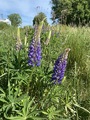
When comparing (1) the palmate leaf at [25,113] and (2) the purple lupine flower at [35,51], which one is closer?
(1) the palmate leaf at [25,113]

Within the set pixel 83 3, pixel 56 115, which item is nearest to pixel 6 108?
pixel 56 115

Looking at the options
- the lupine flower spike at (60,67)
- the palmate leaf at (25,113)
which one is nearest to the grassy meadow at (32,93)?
the palmate leaf at (25,113)

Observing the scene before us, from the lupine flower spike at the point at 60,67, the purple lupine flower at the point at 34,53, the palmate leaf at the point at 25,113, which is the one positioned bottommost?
the palmate leaf at the point at 25,113

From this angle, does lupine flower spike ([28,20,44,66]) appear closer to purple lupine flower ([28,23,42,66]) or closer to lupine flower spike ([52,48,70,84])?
purple lupine flower ([28,23,42,66])

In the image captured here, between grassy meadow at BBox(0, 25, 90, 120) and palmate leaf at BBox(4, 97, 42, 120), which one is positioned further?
grassy meadow at BBox(0, 25, 90, 120)

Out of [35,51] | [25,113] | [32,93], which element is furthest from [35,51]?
[32,93]

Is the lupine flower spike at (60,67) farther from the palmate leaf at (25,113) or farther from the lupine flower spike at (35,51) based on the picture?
the palmate leaf at (25,113)

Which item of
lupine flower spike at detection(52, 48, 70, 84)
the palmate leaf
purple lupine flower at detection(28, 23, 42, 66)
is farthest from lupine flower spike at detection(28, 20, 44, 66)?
the palmate leaf

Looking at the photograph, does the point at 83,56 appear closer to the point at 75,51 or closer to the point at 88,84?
the point at 75,51

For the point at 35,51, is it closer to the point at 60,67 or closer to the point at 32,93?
the point at 60,67

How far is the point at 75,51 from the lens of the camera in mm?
5742

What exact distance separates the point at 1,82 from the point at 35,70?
0.43 metres

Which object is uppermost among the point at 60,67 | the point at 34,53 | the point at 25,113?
the point at 34,53

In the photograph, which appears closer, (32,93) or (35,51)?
(35,51)
